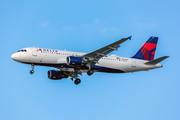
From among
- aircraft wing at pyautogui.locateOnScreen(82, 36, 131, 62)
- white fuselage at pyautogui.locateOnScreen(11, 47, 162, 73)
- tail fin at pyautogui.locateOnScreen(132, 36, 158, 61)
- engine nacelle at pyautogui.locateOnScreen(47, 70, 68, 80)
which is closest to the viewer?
aircraft wing at pyautogui.locateOnScreen(82, 36, 131, 62)

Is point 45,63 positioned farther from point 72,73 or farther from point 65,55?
point 72,73

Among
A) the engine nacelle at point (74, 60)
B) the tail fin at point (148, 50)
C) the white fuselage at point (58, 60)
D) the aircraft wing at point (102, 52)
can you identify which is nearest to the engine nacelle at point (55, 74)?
the white fuselage at point (58, 60)

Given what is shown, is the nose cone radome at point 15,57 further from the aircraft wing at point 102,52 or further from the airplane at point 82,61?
the aircraft wing at point 102,52

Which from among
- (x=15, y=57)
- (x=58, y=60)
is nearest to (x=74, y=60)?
(x=58, y=60)

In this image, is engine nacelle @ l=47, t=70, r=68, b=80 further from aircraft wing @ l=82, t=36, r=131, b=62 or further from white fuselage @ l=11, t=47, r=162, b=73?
aircraft wing @ l=82, t=36, r=131, b=62

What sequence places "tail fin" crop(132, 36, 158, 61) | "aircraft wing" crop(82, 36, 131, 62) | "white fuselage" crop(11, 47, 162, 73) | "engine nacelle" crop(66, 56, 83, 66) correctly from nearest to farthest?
"aircraft wing" crop(82, 36, 131, 62) < "engine nacelle" crop(66, 56, 83, 66) < "white fuselage" crop(11, 47, 162, 73) < "tail fin" crop(132, 36, 158, 61)

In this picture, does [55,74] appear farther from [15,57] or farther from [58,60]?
[15,57]

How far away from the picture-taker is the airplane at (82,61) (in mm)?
39406

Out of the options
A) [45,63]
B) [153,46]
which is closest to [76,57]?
[45,63]

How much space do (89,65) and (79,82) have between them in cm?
595

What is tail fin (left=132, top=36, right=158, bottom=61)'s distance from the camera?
4853 cm

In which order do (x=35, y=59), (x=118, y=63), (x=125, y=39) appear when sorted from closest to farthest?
(x=125, y=39) < (x=35, y=59) < (x=118, y=63)

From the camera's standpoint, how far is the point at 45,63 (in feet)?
131

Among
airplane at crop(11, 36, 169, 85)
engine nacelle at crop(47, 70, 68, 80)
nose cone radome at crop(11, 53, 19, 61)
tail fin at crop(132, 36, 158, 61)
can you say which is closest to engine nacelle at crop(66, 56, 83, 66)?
airplane at crop(11, 36, 169, 85)
